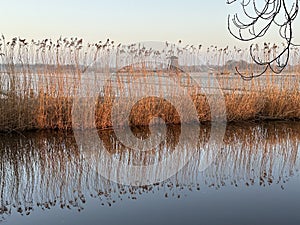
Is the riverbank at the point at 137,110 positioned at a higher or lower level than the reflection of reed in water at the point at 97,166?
higher

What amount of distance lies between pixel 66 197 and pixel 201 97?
3.60m

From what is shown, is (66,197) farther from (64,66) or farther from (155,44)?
(155,44)

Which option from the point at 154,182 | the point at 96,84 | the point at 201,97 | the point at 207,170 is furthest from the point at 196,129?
the point at 154,182

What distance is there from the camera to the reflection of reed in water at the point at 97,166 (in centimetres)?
279

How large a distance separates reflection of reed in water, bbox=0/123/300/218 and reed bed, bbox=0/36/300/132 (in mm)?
369

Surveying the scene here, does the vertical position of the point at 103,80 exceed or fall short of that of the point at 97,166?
it exceeds it

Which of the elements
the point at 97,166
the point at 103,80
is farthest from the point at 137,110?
the point at 97,166

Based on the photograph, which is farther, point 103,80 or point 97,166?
point 103,80

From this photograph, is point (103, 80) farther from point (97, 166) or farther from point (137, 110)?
point (97, 166)

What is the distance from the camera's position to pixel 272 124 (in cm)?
621

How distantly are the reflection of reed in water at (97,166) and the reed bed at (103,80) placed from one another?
14.5 inches

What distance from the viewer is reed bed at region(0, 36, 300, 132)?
193 inches

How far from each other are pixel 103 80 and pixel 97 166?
1882 mm

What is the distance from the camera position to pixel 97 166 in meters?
Result: 3.50
